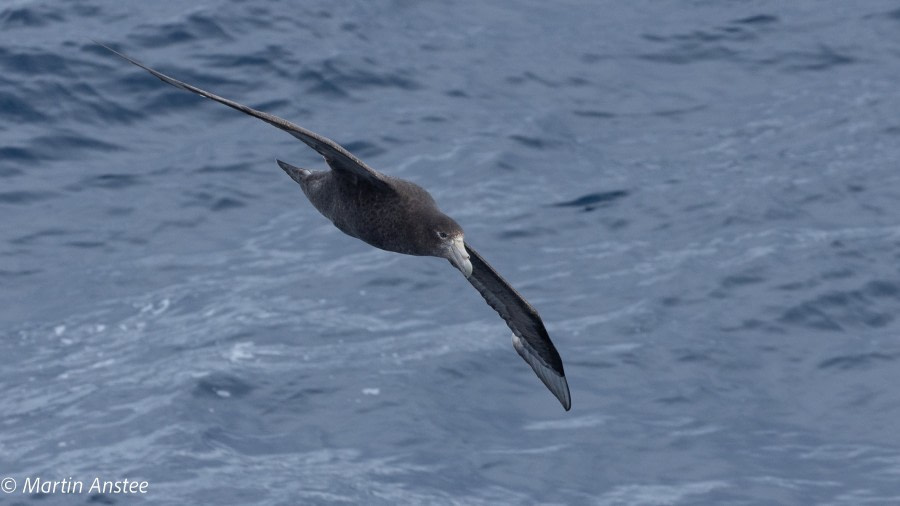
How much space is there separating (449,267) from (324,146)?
324 inches

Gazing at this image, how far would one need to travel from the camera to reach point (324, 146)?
838 centimetres

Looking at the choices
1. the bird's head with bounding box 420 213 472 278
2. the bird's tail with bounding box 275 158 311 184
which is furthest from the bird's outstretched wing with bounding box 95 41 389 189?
the bird's tail with bounding box 275 158 311 184

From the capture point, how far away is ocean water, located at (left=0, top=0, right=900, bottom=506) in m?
13.2

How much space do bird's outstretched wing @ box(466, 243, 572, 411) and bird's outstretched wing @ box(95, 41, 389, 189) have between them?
4.47 feet

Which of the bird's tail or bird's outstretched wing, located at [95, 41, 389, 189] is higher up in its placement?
bird's outstretched wing, located at [95, 41, 389, 189]

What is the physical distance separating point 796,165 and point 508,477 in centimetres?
780

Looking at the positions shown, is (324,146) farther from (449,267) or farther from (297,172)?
(449,267)

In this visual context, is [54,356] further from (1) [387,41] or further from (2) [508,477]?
(1) [387,41]

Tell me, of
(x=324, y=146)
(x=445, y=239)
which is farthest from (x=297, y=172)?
(x=324, y=146)

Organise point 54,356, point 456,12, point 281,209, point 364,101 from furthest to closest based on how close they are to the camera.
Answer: point 456,12 → point 364,101 → point 281,209 → point 54,356

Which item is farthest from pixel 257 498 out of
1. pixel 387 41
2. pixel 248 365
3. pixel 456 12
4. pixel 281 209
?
pixel 456 12

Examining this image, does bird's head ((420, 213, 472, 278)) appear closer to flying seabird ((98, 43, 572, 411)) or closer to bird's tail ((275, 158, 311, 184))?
flying seabird ((98, 43, 572, 411))

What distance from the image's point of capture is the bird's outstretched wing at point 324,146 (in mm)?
7598

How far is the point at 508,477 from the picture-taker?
1287cm
